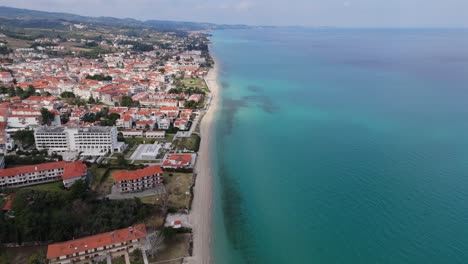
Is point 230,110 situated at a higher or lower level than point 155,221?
higher

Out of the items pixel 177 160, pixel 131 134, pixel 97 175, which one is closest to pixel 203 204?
pixel 177 160

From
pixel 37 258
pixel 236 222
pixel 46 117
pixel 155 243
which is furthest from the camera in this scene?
pixel 46 117

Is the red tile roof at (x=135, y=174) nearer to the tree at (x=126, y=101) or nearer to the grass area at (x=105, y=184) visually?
the grass area at (x=105, y=184)

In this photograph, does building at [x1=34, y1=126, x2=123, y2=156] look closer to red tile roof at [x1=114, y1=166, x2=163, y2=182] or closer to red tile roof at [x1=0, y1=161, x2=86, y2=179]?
red tile roof at [x1=0, y1=161, x2=86, y2=179]

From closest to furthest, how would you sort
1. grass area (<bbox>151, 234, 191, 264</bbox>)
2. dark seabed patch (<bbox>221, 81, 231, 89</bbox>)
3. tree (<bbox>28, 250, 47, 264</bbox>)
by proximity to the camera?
1. tree (<bbox>28, 250, 47, 264</bbox>)
2. grass area (<bbox>151, 234, 191, 264</bbox>)
3. dark seabed patch (<bbox>221, 81, 231, 89</bbox>)

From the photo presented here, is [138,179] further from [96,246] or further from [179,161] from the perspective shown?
[96,246]

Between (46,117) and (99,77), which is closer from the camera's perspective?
(46,117)

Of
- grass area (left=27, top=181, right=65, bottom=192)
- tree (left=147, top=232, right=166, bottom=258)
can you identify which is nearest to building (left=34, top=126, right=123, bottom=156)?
grass area (left=27, top=181, right=65, bottom=192)
